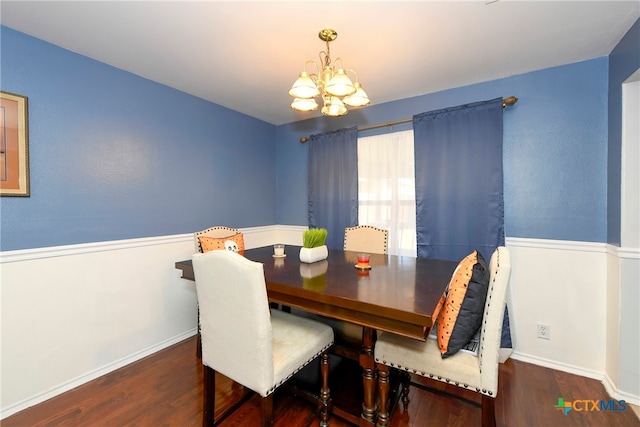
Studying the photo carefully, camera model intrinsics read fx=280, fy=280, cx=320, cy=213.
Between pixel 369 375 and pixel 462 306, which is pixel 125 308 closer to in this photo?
pixel 369 375

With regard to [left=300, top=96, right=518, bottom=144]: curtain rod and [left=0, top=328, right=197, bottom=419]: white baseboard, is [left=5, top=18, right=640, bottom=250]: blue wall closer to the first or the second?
[left=300, top=96, right=518, bottom=144]: curtain rod

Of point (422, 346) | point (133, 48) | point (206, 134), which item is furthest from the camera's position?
point (206, 134)

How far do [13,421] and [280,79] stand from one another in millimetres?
2870

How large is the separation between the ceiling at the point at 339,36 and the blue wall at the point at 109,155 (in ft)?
0.59

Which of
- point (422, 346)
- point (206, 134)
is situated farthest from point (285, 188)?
point (422, 346)

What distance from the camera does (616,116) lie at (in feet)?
A: 6.15

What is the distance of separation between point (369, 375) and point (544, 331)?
1.71m

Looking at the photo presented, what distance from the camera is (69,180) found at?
196cm

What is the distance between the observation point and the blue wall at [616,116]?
5.62ft

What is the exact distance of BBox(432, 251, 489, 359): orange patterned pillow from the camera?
1.21m

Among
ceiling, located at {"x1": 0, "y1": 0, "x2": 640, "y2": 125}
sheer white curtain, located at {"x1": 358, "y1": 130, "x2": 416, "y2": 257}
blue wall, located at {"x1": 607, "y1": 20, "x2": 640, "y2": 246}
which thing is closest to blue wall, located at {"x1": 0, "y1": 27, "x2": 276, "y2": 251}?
ceiling, located at {"x1": 0, "y1": 0, "x2": 640, "y2": 125}

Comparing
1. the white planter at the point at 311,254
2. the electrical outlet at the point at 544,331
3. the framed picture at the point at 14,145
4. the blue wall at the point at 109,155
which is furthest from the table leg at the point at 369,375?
the framed picture at the point at 14,145

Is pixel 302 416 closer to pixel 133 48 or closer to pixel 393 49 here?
pixel 393 49

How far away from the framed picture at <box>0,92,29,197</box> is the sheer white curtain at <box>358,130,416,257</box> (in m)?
2.64
